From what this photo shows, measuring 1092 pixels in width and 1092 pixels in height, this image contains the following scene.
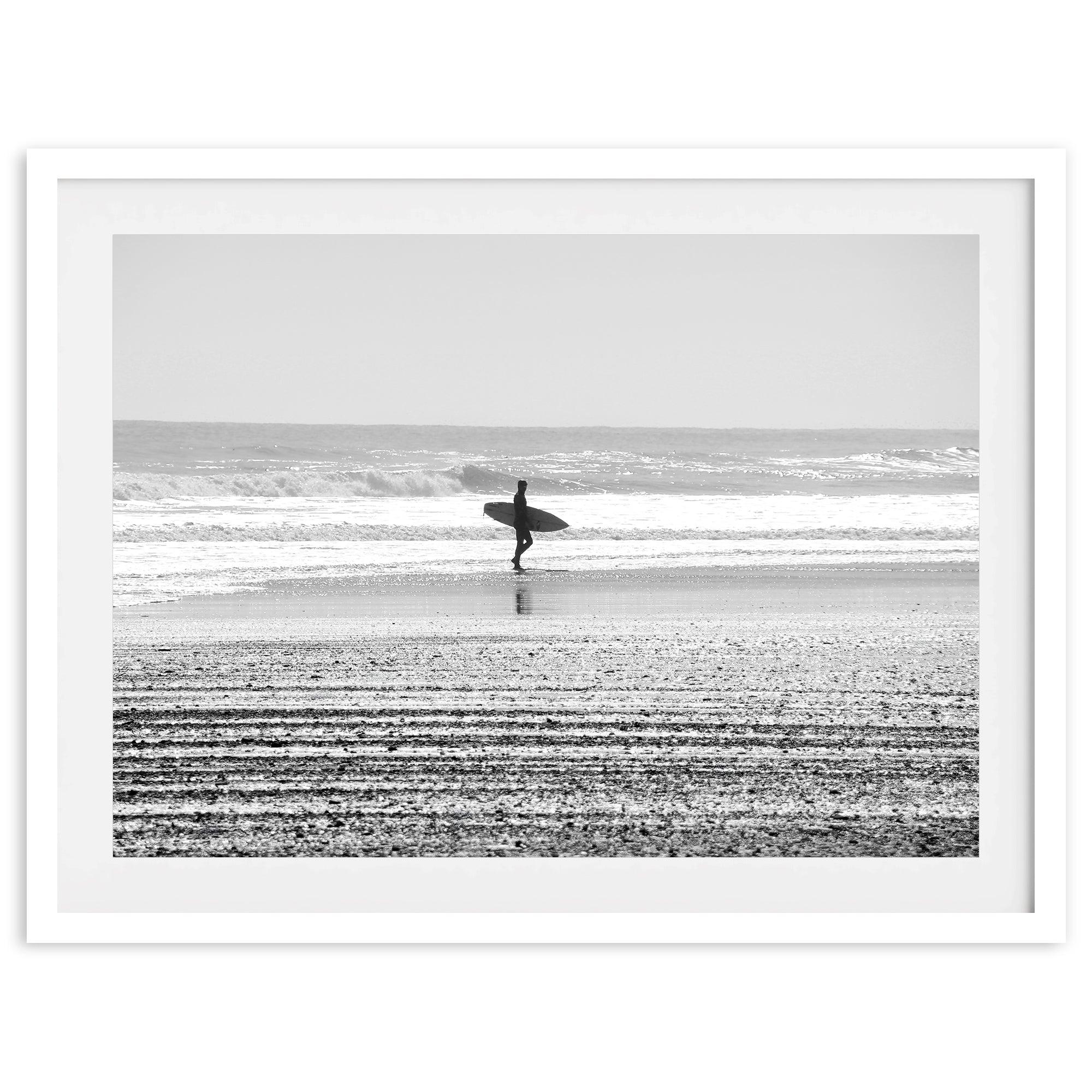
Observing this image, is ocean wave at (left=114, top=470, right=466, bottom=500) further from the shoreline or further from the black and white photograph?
the shoreline

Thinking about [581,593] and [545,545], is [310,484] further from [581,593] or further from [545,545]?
[581,593]

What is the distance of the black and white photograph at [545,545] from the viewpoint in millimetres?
2791

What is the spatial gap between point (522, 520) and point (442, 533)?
1.18 ft

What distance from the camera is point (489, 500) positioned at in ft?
13.1

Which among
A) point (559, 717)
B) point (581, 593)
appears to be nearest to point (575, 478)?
point (581, 593)

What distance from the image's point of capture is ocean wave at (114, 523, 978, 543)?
12.9 ft

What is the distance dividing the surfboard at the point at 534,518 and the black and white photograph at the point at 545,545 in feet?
0.08

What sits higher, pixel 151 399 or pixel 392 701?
pixel 151 399
